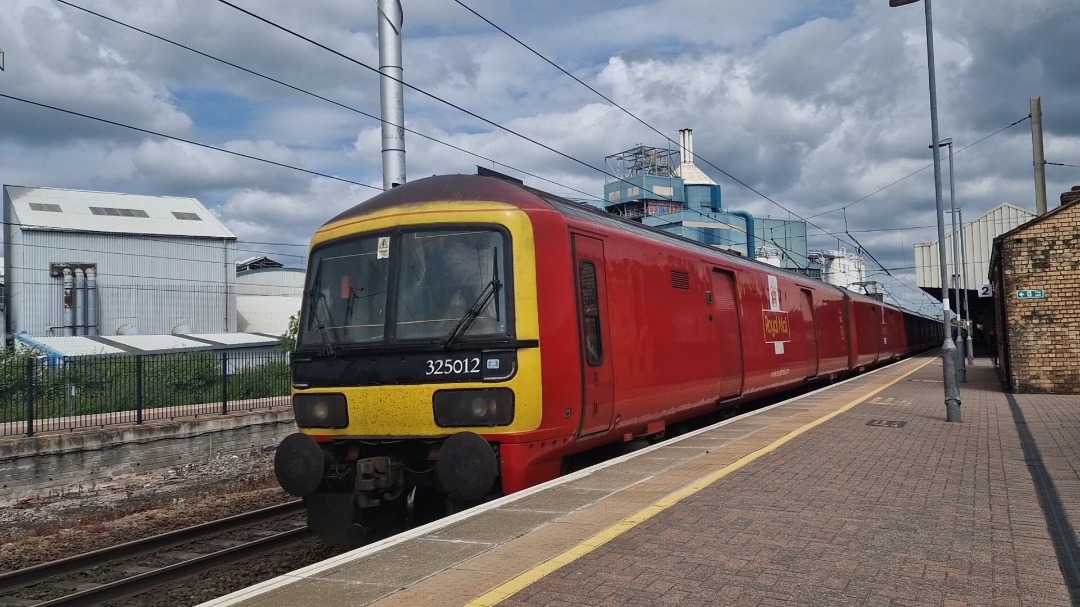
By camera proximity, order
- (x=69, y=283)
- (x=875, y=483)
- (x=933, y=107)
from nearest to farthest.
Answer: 1. (x=875, y=483)
2. (x=933, y=107)
3. (x=69, y=283)

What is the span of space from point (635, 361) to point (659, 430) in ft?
4.58

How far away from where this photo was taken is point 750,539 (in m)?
5.38

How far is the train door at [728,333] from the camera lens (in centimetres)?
1170

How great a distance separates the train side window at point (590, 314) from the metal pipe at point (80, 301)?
3834 centimetres

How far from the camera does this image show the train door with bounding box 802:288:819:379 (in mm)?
17703

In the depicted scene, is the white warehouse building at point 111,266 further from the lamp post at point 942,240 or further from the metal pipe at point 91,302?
the lamp post at point 942,240

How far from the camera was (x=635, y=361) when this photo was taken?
8.61 metres

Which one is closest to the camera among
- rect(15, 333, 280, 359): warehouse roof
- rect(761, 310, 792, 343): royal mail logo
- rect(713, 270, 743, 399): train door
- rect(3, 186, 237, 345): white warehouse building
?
rect(713, 270, 743, 399): train door

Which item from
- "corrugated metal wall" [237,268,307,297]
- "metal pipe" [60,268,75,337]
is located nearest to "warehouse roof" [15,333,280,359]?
"metal pipe" [60,268,75,337]

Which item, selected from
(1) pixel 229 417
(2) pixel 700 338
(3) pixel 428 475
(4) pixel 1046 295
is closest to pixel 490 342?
(3) pixel 428 475

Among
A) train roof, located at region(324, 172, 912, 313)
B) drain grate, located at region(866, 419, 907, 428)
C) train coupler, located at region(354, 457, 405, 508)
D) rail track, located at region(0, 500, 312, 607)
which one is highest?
train roof, located at region(324, 172, 912, 313)

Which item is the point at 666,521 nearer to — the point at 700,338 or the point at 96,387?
the point at 700,338

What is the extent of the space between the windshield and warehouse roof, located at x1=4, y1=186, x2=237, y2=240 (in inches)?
1507

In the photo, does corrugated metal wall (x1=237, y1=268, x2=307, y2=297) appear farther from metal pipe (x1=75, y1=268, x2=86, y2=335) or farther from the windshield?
the windshield
